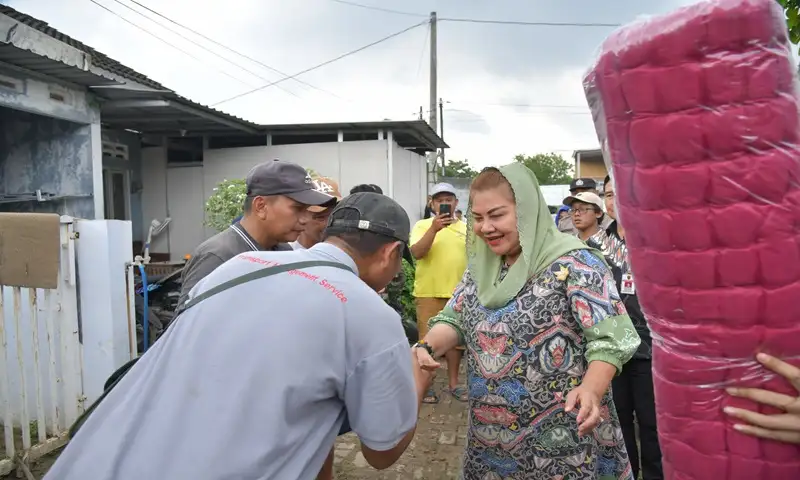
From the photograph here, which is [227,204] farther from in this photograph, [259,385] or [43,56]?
[259,385]

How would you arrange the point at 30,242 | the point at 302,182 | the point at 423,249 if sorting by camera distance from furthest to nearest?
the point at 423,249
the point at 30,242
the point at 302,182

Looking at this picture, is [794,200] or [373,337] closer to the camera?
[794,200]

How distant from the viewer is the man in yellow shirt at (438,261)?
5.24m

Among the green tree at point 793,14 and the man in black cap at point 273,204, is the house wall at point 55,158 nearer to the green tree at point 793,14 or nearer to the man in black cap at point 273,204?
the man in black cap at point 273,204

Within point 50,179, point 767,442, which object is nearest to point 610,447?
point 767,442

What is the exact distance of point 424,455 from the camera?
417 cm

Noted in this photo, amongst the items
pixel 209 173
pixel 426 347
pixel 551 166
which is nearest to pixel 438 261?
pixel 426 347

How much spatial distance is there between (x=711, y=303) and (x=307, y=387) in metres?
0.86

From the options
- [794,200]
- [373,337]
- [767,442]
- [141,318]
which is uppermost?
[794,200]

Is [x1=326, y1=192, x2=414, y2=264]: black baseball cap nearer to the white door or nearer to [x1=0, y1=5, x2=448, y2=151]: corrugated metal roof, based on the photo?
[x1=0, y1=5, x2=448, y2=151]: corrugated metal roof

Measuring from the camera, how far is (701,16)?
3.36ft

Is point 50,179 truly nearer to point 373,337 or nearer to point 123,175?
point 123,175

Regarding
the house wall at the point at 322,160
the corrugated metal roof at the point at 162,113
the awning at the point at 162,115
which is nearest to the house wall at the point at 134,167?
the awning at the point at 162,115

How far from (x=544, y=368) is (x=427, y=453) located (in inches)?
101
